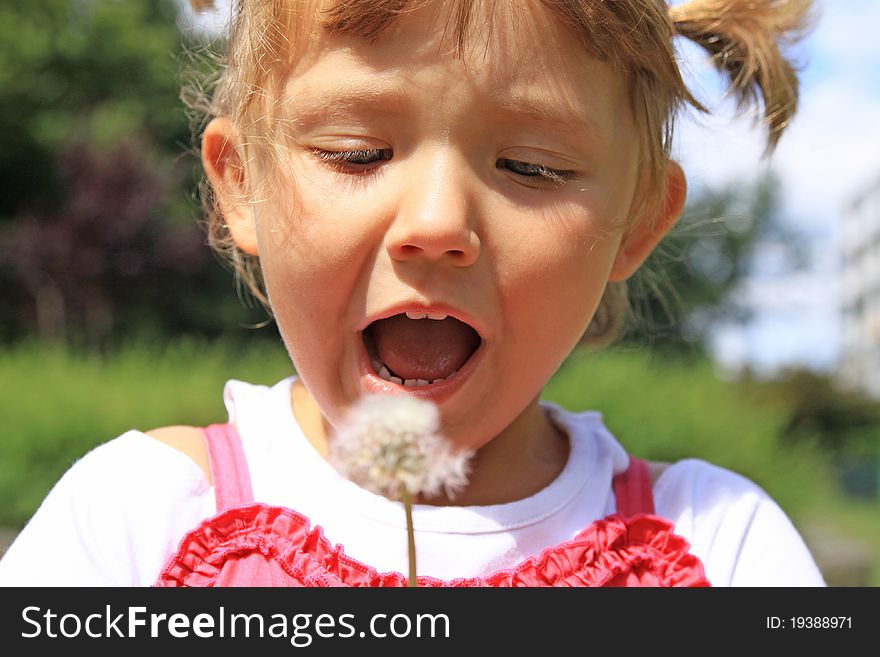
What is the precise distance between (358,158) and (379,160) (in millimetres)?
29

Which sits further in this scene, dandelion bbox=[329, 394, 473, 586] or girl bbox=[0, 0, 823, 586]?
girl bbox=[0, 0, 823, 586]

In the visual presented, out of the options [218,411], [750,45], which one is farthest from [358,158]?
[218,411]

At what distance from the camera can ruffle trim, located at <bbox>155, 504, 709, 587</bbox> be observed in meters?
1.31

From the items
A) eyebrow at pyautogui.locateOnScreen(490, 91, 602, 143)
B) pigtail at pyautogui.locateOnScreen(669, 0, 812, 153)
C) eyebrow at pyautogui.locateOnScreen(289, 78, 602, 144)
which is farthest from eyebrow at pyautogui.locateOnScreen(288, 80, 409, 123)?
pigtail at pyautogui.locateOnScreen(669, 0, 812, 153)

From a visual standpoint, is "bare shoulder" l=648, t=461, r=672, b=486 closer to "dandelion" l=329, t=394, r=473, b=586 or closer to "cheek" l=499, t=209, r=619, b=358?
"cheek" l=499, t=209, r=619, b=358

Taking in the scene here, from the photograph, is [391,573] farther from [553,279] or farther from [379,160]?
[379,160]

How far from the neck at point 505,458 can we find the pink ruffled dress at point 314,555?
0.12 metres

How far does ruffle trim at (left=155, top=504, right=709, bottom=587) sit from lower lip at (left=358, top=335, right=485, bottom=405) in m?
0.26

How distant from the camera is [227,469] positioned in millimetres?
1439

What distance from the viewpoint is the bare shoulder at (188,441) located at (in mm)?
1450

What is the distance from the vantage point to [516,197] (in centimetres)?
125

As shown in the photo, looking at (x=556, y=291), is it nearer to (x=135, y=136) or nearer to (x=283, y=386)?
(x=283, y=386)
